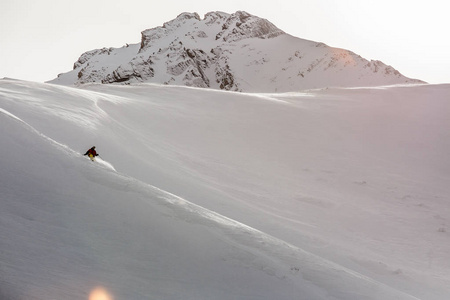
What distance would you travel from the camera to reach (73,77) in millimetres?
193125

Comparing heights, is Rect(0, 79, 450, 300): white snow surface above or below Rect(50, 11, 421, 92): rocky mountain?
below

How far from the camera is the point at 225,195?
10.6 meters

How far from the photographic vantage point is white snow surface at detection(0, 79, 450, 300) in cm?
346

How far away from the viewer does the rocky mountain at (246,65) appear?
5128 inches

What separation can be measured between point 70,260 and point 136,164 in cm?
767

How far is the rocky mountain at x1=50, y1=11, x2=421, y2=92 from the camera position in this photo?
130 metres

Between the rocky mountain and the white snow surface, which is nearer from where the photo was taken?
the white snow surface

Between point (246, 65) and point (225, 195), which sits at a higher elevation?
point (246, 65)

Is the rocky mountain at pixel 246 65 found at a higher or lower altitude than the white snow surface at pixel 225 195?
higher

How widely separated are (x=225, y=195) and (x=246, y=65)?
148m

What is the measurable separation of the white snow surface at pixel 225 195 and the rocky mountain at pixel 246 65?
107m

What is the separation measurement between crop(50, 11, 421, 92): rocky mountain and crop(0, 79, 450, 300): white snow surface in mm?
107216

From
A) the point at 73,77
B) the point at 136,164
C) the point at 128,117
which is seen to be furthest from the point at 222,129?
the point at 73,77

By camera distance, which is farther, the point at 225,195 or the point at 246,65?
the point at 246,65
